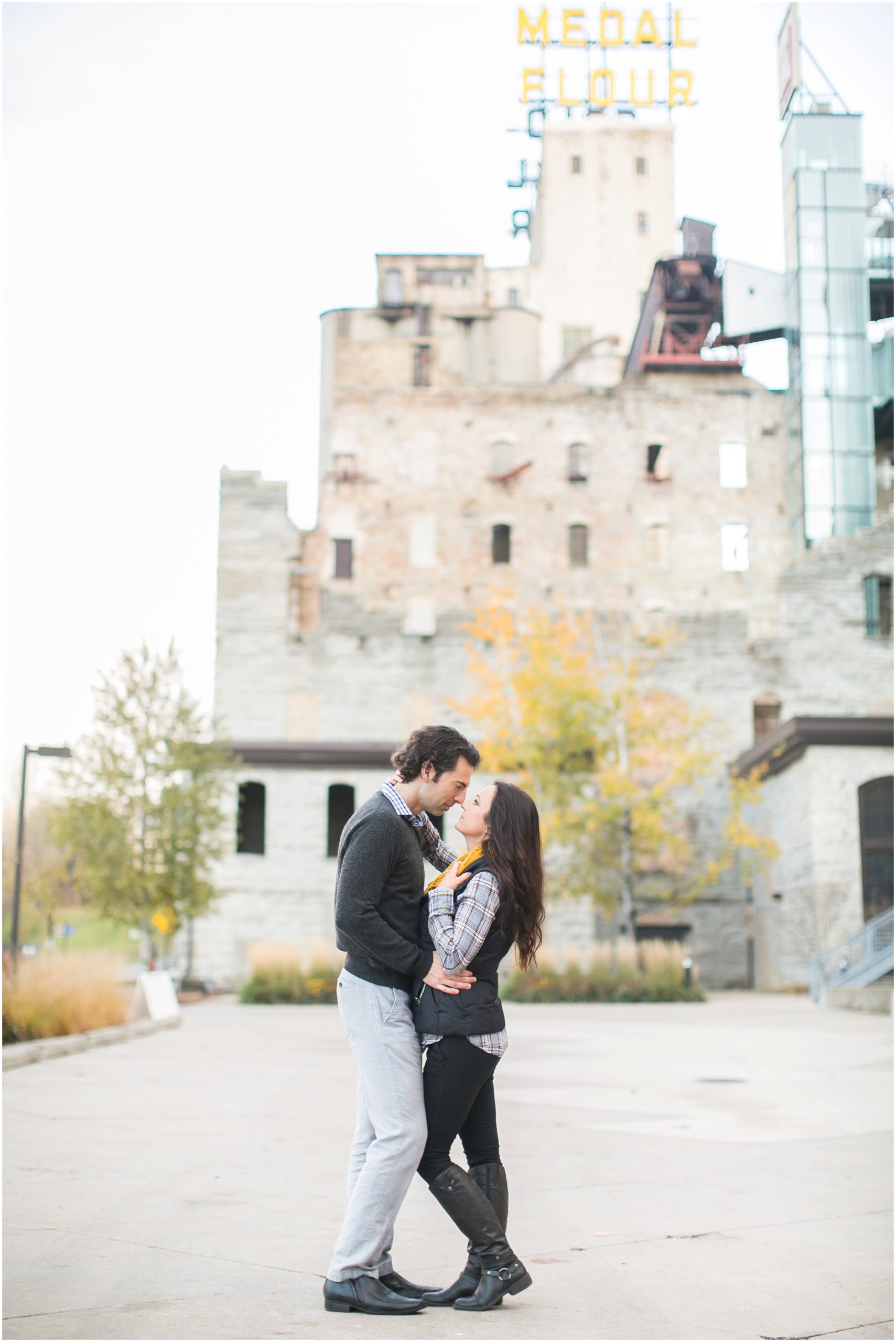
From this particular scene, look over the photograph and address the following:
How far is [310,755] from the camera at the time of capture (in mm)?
40188

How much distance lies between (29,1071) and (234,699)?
30.8m

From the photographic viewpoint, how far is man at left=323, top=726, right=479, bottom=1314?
4.41 m

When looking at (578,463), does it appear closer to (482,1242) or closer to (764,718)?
(764,718)

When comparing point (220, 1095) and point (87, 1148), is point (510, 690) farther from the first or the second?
point (87, 1148)

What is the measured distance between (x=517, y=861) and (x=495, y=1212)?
44.7 inches

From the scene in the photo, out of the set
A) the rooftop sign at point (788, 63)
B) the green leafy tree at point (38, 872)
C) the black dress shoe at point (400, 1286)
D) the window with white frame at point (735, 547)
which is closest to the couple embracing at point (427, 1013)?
the black dress shoe at point (400, 1286)

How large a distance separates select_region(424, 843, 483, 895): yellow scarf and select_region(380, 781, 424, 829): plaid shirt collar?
0.21 metres

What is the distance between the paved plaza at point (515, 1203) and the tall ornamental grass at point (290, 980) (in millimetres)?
14190

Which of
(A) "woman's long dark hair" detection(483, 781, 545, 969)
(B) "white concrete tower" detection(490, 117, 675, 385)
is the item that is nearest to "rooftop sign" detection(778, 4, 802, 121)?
(B) "white concrete tower" detection(490, 117, 675, 385)

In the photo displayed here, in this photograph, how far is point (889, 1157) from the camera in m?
8.22

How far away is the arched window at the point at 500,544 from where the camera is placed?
45.9 metres

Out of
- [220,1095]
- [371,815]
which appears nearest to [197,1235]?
[371,815]

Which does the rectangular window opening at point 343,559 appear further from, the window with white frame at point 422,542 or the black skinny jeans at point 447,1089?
the black skinny jeans at point 447,1089

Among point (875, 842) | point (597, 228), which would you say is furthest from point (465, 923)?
point (597, 228)
